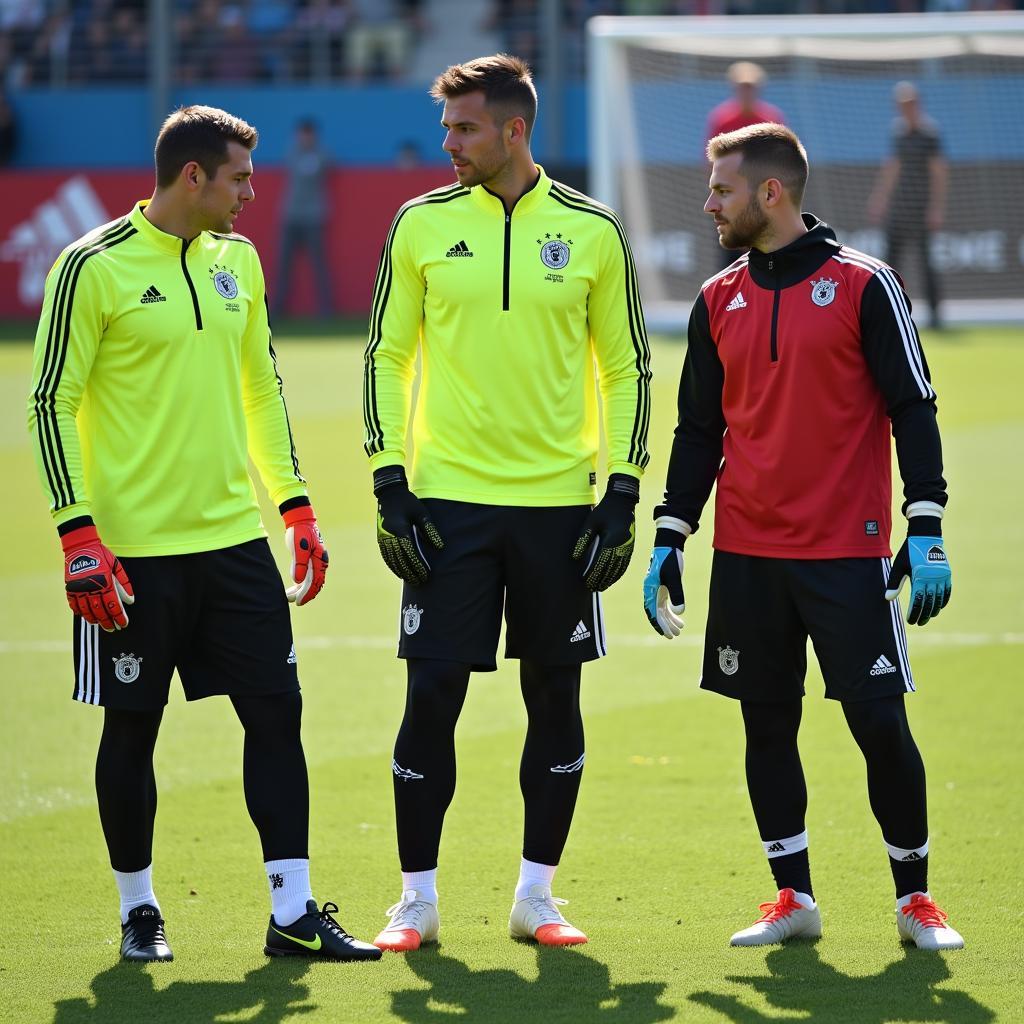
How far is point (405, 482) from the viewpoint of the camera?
4.25 m

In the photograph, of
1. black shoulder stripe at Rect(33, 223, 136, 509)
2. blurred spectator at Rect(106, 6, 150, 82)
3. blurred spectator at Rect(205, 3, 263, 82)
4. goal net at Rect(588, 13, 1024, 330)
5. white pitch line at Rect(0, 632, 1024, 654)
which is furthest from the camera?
blurred spectator at Rect(106, 6, 150, 82)

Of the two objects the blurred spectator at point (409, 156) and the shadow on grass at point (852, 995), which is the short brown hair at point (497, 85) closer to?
the shadow on grass at point (852, 995)

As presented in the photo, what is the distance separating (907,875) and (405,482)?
1.54 metres

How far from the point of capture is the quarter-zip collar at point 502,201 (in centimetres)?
432

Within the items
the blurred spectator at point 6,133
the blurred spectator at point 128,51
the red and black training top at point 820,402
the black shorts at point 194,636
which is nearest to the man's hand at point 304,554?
the black shorts at point 194,636

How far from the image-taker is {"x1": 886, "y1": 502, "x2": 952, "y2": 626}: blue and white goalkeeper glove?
13.2 ft

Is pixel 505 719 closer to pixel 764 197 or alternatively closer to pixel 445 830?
pixel 445 830

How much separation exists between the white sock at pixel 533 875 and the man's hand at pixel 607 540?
0.72 m

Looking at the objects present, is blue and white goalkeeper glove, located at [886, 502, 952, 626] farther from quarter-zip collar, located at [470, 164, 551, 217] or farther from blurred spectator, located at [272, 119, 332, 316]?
blurred spectator, located at [272, 119, 332, 316]

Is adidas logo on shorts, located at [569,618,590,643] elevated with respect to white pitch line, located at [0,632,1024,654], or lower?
elevated

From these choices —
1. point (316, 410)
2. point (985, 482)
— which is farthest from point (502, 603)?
point (316, 410)

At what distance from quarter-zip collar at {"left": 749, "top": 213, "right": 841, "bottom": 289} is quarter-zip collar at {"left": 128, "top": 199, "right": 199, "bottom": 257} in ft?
4.61

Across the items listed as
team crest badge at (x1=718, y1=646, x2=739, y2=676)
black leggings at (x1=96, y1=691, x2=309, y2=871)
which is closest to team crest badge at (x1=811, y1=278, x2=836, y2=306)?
team crest badge at (x1=718, y1=646, x2=739, y2=676)

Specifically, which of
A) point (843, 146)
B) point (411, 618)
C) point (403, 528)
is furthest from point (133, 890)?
point (843, 146)
